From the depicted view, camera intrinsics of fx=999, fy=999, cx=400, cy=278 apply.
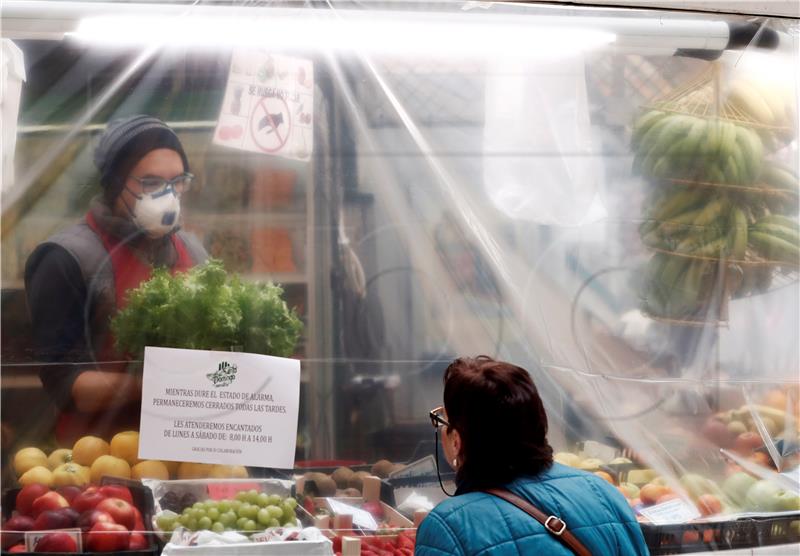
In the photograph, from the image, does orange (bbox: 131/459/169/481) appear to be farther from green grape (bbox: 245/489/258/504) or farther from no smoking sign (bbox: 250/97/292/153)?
no smoking sign (bbox: 250/97/292/153)

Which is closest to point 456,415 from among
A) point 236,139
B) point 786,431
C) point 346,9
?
point 236,139

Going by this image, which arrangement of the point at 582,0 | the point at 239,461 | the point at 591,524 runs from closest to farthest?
the point at 591,524 < the point at 239,461 < the point at 582,0

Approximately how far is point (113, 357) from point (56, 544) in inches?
24.2

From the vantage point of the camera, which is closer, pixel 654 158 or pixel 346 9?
pixel 346 9

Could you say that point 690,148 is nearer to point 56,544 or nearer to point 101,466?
point 101,466

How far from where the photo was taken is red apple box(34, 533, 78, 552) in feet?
10.1

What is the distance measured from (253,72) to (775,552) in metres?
2.53

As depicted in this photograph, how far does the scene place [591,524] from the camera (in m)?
2.24

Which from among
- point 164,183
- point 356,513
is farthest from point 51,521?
point 164,183

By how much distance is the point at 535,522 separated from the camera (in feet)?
7.19

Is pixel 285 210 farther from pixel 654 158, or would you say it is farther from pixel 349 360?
pixel 654 158

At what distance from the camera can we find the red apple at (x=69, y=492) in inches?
126

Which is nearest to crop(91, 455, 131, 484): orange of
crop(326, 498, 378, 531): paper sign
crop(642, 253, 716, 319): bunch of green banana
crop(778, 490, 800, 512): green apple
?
crop(326, 498, 378, 531): paper sign

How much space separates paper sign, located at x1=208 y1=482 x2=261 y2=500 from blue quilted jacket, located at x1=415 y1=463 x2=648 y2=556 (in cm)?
121
